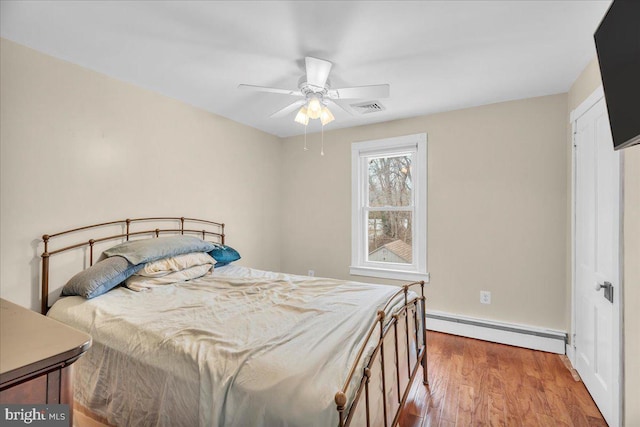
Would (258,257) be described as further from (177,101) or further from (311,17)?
(311,17)

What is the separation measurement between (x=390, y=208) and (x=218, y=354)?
9.45 feet

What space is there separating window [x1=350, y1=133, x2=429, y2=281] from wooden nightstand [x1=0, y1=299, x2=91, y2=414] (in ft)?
10.6

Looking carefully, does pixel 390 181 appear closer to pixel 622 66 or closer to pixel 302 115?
pixel 302 115

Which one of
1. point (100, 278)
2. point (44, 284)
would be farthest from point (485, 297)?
point (44, 284)

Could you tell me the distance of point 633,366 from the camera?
5.25 ft

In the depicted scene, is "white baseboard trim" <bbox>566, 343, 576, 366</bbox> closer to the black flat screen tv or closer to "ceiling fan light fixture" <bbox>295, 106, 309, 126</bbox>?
the black flat screen tv

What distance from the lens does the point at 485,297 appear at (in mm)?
3139

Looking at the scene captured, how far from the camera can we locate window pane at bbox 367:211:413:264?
3670mm

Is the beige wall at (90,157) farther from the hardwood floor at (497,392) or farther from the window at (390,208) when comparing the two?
the hardwood floor at (497,392)

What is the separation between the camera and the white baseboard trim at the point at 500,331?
9.21ft

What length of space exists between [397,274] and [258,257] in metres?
1.84

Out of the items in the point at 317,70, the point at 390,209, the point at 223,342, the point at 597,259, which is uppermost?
the point at 317,70

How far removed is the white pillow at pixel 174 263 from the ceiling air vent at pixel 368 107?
2.12 meters

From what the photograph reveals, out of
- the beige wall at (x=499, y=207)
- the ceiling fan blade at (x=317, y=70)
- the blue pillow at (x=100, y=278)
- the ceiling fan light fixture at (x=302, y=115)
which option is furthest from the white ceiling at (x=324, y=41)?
the blue pillow at (x=100, y=278)
